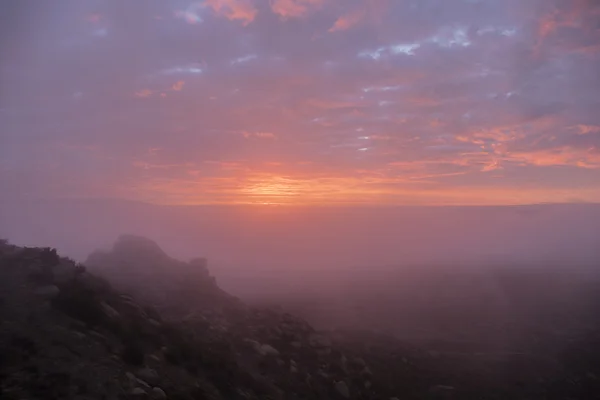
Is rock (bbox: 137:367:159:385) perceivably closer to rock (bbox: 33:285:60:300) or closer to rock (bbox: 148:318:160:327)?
rock (bbox: 148:318:160:327)

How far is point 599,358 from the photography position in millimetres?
56938

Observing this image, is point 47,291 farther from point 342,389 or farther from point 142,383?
point 342,389

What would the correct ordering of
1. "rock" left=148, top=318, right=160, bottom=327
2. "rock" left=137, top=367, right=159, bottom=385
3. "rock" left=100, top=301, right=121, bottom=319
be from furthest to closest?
"rock" left=148, top=318, right=160, bottom=327, "rock" left=100, top=301, right=121, bottom=319, "rock" left=137, top=367, right=159, bottom=385

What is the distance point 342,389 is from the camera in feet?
92.1

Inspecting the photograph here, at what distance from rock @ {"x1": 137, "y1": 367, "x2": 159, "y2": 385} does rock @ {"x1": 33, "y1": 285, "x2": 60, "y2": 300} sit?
6.24 metres

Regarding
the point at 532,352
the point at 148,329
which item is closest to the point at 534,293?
the point at 532,352

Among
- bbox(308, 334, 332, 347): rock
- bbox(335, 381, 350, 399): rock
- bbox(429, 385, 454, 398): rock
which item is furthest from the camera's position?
bbox(429, 385, 454, 398): rock

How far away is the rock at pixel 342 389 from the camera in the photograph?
27.6 m

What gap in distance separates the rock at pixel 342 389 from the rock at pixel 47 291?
58.4 feet

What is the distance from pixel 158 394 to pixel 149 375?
180 cm

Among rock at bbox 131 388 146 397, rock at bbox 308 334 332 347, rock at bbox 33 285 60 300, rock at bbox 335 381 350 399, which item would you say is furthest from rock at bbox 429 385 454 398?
rock at bbox 33 285 60 300

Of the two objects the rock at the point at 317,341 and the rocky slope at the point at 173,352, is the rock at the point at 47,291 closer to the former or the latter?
the rocky slope at the point at 173,352

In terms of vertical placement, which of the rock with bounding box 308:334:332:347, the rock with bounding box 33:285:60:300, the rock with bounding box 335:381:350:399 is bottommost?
the rock with bounding box 335:381:350:399

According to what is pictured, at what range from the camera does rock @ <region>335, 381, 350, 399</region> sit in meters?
27.6
